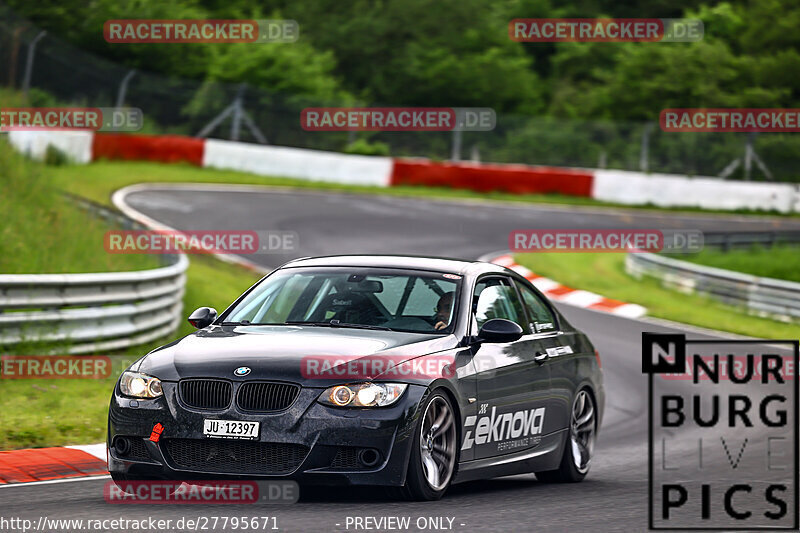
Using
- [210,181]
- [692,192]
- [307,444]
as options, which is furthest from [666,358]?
[692,192]

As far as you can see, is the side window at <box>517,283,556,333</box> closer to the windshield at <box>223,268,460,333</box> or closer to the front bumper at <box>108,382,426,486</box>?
the windshield at <box>223,268,460,333</box>

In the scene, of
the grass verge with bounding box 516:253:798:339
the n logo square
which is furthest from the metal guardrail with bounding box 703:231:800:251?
the n logo square

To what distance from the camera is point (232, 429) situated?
22.6 feet

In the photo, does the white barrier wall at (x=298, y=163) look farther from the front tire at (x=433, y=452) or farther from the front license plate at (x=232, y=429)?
the front license plate at (x=232, y=429)

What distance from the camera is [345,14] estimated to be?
60.7 meters

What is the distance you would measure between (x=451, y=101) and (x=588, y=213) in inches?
A: 830

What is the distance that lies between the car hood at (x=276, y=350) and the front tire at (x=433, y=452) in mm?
258

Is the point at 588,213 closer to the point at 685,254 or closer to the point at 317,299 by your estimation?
the point at 685,254

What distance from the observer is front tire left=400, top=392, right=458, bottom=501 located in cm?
703

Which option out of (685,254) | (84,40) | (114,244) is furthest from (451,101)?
(114,244)

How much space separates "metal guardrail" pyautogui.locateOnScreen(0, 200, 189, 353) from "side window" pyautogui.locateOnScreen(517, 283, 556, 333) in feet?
17.1

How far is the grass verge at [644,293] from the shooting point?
21078 millimetres

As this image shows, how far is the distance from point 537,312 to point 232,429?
3.04 metres

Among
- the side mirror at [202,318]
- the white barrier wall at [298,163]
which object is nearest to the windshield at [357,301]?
the side mirror at [202,318]
